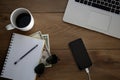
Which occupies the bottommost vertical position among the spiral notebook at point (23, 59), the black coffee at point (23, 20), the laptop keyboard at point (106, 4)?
the spiral notebook at point (23, 59)

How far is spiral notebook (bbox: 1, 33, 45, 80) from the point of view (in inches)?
37.3

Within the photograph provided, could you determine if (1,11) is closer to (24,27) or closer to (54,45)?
(24,27)

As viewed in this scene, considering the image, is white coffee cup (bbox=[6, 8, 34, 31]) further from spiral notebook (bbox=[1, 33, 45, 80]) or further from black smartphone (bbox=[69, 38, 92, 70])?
black smartphone (bbox=[69, 38, 92, 70])

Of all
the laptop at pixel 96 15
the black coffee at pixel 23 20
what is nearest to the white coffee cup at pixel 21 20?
the black coffee at pixel 23 20

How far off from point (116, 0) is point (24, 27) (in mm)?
402

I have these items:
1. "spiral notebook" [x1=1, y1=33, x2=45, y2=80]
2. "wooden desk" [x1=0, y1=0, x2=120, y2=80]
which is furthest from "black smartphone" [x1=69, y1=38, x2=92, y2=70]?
"spiral notebook" [x1=1, y1=33, x2=45, y2=80]

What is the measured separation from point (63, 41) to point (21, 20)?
0.20m

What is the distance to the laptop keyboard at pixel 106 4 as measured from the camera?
0.94 m

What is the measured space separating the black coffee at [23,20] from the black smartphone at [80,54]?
8.3 inches

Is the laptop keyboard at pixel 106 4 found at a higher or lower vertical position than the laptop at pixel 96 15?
higher

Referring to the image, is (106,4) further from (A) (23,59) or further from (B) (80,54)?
(A) (23,59)

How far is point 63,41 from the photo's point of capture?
97 centimetres

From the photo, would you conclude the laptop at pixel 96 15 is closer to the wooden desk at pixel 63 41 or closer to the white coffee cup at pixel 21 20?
the wooden desk at pixel 63 41

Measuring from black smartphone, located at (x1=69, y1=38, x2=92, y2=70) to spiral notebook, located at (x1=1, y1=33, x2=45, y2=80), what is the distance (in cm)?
13
